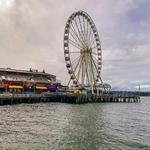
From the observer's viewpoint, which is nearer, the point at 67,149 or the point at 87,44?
the point at 67,149

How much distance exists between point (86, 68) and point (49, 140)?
6468 centimetres

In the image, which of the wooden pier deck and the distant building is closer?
the wooden pier deck

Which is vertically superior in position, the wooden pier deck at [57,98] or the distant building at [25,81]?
the distant building at [25,81]

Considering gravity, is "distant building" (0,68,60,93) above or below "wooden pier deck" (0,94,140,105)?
above

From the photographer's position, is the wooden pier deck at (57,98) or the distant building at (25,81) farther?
the distant building at (25,81)

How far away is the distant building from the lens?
344ft

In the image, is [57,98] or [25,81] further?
[25,81]

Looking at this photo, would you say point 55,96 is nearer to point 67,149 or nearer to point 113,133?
point 113,133

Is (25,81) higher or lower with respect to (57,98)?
higher

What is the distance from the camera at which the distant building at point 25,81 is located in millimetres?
104875

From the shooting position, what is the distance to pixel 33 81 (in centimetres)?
11556

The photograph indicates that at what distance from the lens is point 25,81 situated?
11119cm

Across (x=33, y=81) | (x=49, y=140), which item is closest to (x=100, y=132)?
(x=49, y=140)

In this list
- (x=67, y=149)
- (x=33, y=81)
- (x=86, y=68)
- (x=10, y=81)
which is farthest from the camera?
(x=33, y=81)
